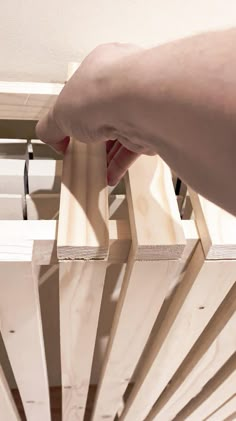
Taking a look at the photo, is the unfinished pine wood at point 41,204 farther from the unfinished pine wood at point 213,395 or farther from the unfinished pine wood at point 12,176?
the unfinished pine wood at point 213,395

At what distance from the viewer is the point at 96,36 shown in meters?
0.46

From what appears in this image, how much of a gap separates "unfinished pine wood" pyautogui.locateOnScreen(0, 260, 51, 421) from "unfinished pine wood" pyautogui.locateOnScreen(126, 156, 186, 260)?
89mm

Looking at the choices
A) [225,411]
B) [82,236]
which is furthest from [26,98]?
[225,411]

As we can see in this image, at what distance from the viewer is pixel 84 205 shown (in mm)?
370

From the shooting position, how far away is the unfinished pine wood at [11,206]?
439 millimetres

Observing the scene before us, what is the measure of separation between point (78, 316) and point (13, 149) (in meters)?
0.18

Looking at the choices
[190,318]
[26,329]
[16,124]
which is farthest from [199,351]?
[16,124]

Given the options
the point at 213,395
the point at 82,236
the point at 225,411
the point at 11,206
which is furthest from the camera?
the point at 225,411

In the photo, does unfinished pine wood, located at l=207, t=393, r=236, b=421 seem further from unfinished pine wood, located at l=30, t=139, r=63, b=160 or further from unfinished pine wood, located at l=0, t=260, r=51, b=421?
unfinished pine wood, located at l=30, t=139, r=63, b=160

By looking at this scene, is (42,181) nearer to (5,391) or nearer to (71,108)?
(71,108)

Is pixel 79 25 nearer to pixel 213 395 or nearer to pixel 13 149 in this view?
pixel 13 149

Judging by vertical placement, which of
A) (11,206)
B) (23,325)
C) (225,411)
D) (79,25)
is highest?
(79,25)

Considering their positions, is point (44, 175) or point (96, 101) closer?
point (96, 101)

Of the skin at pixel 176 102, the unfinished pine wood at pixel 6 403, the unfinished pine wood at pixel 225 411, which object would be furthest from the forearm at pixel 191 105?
the unfinished pine wood at pixel 225 411
